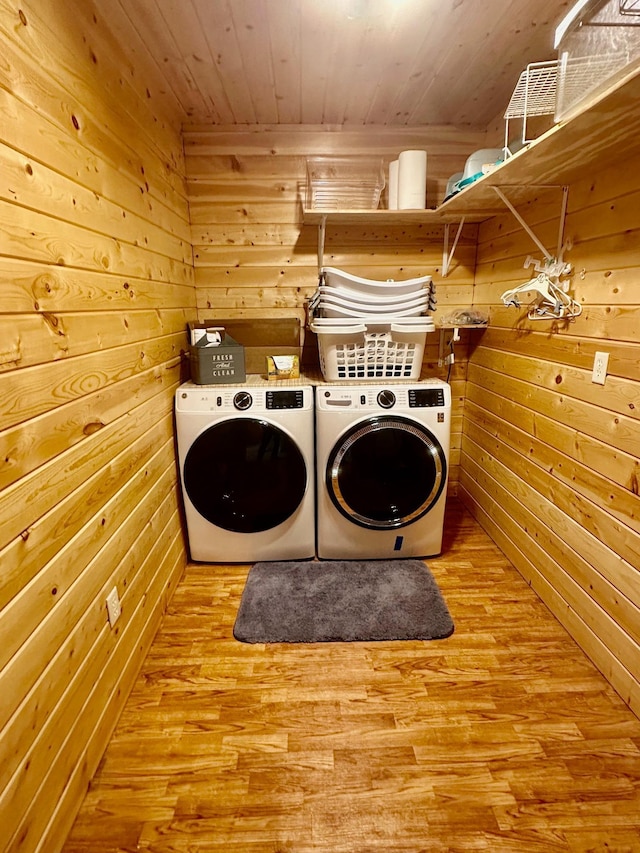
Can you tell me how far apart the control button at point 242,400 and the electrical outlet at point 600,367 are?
1450 millimetres

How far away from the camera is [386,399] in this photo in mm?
2100

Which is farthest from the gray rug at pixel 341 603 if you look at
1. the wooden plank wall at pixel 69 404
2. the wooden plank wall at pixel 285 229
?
the wooden plank wall at pixel 285 229

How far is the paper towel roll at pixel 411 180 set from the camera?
2221mm

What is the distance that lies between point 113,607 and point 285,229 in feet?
7.18

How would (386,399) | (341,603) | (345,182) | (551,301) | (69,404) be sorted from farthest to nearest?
1. (345,182)
2. (386,399)
3. (341,603)
4. (551,301)
5. (69,404)

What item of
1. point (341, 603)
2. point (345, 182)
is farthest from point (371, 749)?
point (345, 182)

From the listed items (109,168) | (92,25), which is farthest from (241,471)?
(92,25)

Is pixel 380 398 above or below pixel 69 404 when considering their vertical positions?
below

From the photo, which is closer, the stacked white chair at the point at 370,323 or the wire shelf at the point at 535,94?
the wire shelf at the point at 535,94

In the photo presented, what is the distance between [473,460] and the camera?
2.79m

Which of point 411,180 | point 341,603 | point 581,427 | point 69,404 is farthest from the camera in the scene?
point 411,180

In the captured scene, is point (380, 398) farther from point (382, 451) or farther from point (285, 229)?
point (285, 229)

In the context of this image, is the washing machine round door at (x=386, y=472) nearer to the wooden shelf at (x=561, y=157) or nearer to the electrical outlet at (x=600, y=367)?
the electrical outlet at (x=600, y=367)

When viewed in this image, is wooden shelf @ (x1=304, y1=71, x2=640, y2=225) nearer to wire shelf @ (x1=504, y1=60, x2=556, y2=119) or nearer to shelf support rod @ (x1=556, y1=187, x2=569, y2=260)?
shelf support rod @ (x1=556, y1=187, x2=569, y2=260)
